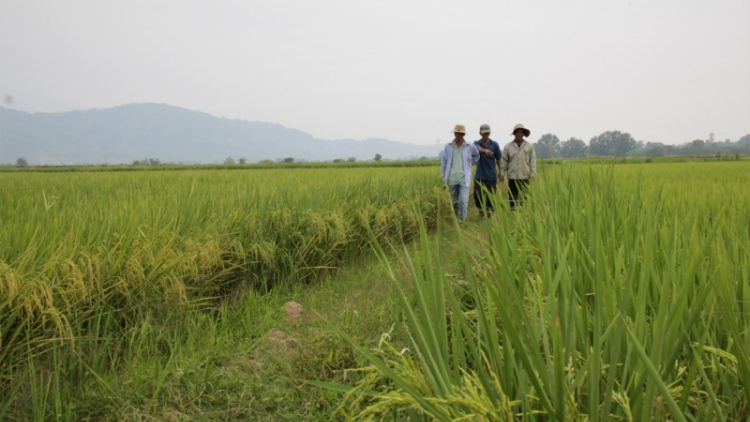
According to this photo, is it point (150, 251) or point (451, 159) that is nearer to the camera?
point (150, 251)

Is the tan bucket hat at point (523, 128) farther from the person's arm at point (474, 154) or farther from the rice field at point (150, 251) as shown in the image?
the rice field at point (150, 251)

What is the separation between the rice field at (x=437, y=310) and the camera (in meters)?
0.76

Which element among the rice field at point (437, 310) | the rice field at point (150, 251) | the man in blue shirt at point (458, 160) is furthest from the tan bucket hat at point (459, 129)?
the rice field at point (437, 310)

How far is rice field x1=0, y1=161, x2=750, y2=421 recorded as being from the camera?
756 mm

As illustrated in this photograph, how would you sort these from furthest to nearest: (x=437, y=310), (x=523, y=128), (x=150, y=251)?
(x=523, y=128) → (x=150, y=251) → (x=437, y=310)

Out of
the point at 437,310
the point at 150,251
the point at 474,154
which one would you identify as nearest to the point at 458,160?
the point at 474,154

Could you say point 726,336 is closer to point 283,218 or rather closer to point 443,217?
point 283,218

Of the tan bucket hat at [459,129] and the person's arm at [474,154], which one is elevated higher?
the tan bucket hat at [459,129]

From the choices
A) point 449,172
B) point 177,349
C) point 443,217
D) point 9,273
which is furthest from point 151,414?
point 443,217

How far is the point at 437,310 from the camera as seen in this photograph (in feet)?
2.68

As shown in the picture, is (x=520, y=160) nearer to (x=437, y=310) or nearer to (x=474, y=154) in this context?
(x=474, y=154)

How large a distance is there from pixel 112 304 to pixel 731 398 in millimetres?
2466

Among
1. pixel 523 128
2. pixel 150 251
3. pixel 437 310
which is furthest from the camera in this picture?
pixel 523 128

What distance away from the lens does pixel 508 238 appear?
4.82 ft
